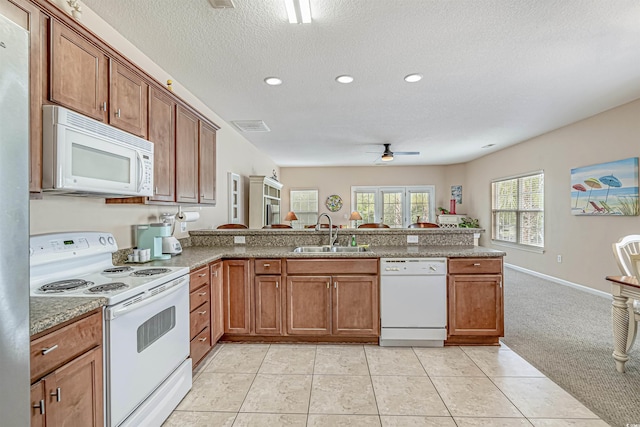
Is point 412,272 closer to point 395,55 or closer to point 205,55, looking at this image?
point 395,55

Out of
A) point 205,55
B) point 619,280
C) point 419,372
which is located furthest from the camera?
point 205,55

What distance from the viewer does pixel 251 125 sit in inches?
191

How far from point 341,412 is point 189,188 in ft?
7.07

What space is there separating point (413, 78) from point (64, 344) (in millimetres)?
3410

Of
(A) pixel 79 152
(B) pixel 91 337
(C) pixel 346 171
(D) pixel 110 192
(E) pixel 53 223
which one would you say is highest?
(C) pixel 346 171

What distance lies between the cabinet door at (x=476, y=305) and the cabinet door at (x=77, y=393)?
8.42 feet

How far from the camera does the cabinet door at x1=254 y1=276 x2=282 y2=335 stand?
2846 mm

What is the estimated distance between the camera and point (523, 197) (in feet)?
20.6

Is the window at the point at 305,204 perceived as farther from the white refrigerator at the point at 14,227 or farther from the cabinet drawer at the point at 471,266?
the white refrigerator at the point at 14,227

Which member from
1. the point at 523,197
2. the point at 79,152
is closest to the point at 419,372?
the point at 79,152

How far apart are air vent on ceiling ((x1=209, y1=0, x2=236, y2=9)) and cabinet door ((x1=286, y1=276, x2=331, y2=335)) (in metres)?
2.14

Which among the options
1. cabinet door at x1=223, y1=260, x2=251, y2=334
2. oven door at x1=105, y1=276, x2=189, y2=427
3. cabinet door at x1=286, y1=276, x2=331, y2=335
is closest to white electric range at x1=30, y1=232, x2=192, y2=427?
oven door at x1=105, y1=276, x2=189, y2=427

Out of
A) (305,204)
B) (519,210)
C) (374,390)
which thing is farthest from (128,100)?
(305,204)

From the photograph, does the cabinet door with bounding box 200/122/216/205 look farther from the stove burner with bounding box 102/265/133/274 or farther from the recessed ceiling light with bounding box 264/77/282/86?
the stove burner with bounding box 102/265/133/274
